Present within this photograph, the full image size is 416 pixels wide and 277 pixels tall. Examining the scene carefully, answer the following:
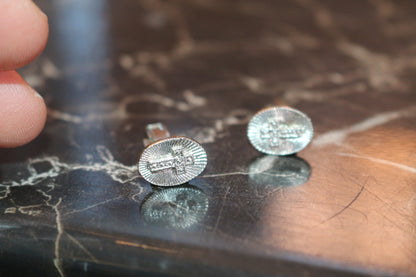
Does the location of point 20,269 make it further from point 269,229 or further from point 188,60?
point 188,60

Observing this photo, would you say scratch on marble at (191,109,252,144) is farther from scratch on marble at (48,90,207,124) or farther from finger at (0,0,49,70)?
finger at (0,0,49,70)

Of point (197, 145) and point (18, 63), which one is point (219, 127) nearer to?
point (197, 145)

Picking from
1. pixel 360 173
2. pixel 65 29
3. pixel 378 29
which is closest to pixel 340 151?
pixel 360 173

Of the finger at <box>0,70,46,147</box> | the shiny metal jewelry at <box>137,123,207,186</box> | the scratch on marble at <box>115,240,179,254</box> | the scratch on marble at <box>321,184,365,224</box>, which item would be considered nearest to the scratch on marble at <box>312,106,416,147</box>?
the scratch on marble at <box>321,184,365,224</box>

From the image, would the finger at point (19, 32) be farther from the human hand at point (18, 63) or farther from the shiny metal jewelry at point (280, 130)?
the shiny metal jewelry at point (280, 130)

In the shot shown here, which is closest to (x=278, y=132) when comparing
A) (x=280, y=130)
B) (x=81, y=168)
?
(x=280, y=130)

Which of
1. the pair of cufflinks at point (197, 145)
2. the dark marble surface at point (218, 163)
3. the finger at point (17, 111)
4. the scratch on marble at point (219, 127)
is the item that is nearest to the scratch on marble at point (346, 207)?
the dark marble surface at point (218, 163)
